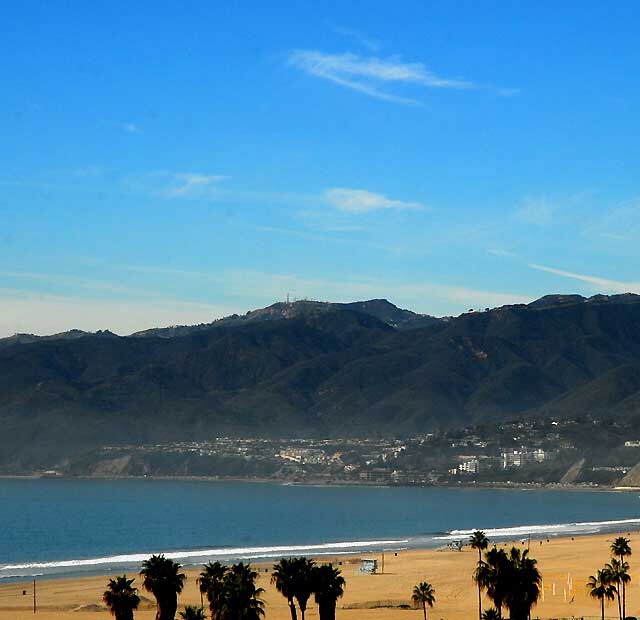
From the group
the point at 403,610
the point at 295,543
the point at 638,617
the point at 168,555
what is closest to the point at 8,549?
the point at 168,555

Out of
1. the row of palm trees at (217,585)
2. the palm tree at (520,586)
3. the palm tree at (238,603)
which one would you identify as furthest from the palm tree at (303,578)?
the palm tree at (520,586)

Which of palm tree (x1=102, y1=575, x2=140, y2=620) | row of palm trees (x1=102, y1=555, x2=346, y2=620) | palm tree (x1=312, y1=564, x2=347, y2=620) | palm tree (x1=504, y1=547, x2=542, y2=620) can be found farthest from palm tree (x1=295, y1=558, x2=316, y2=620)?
palm tree (x1=504, y1=547, x2=542, y2=620)

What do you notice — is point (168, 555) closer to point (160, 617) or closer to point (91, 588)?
point (91, 588)

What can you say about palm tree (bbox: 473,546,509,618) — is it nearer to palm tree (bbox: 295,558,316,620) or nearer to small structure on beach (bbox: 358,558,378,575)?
palm tree (bbox: 295,558,316,620)

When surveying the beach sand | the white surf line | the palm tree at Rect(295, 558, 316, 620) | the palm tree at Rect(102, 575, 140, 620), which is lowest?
the white surf line

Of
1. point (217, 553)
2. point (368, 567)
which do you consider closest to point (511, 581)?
point (368, 567)

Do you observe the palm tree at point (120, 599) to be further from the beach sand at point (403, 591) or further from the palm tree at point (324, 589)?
the beach sand at point (403, 591)

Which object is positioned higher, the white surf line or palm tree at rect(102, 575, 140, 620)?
palm tree at rect(102, 575, 140, 620)

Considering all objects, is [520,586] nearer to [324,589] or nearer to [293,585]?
[324,589]
